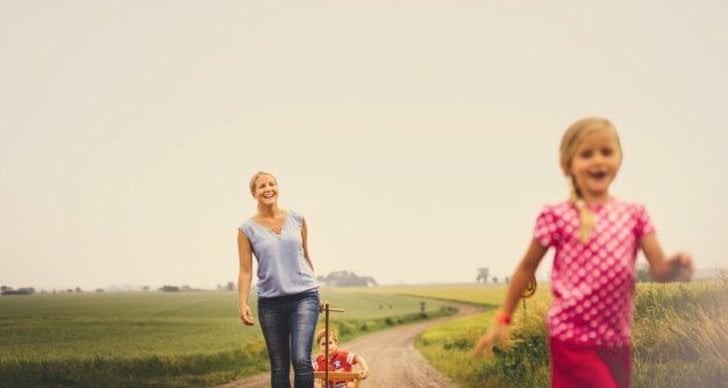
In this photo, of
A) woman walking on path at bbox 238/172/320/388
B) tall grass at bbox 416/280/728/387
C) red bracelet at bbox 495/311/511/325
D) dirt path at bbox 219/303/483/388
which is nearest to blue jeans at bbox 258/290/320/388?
woman walking on path at bbox 238/172/320/388

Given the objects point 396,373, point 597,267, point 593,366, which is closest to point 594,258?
point 597,267

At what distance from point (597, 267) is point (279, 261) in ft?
11.2

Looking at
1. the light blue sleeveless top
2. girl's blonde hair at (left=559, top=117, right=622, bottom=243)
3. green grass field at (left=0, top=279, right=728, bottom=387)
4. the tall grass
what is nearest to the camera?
girl's blonde hair at (left=559, top=117, right=622, bottom=243)

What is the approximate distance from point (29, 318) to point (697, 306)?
1988 inches

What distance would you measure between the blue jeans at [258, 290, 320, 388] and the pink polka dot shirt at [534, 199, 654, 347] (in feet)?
10.7

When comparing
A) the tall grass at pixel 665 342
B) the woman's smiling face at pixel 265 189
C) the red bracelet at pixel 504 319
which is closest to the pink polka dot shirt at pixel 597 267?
the red bracelet at pixel 504 319

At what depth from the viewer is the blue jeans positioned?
6.02 meters

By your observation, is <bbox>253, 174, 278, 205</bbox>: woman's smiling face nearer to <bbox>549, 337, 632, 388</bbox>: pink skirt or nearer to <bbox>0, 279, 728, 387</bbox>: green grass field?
<bbox>549, 337, 632, 388</bbox>: pink skirt

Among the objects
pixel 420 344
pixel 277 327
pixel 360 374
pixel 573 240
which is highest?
pixel 573 240

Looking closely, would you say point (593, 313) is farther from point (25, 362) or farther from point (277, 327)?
point (25, 362)

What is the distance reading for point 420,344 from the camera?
105 feet

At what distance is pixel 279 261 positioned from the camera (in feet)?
19.7

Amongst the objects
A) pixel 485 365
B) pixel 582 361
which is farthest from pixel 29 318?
pixel 582 361

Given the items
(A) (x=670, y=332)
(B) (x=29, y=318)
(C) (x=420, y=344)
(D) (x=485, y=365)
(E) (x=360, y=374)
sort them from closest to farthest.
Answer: (E) (x=360, y=374) < (A) (x=670, y=332) < (D) (x=485, y=365) < (C) (x=420, y=344) < (B) (x=29, y=318)
